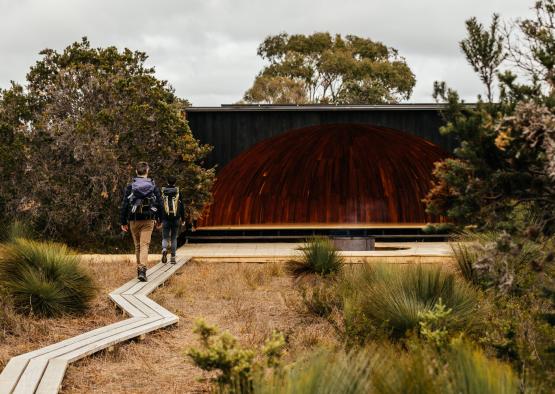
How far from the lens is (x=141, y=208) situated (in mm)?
10125

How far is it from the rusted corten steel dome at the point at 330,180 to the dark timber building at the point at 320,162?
0.02m

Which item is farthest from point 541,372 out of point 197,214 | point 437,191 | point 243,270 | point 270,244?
point 270,244

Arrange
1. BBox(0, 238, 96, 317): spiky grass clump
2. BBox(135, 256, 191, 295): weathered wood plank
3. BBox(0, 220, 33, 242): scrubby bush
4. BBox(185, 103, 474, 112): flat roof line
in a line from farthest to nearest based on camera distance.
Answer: BBox(185, 103, 474, 112): flat roof line, BBox(0, 220, 33, 242): scrubby bush, BBox(135, 256, 191, 295): weathered wood plank, BBox(0, 238, 96, 317): spiky grass clump

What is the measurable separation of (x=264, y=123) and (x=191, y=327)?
8783 millimetres

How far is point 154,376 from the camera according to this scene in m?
6.05

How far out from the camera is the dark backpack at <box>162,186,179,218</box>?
11859mm

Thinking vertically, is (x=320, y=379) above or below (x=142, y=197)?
below

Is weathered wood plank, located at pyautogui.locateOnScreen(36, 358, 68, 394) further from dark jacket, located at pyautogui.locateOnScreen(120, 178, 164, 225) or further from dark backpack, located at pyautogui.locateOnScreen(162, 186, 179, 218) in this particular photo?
dark backpack, located at pyautogui.locateOnScreen(162, 186, 179, 218)

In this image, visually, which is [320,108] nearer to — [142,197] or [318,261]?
[318,261]

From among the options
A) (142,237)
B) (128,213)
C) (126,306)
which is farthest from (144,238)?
(126,306)

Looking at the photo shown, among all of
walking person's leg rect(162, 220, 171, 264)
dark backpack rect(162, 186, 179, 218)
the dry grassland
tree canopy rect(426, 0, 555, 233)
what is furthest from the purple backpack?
tree canopy rect(426, 0, 555, 233)

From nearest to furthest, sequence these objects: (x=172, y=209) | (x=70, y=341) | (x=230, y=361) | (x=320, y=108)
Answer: (x=230, y=361)
(x=70, y=341)
(x=172, y=209)
(x=320, y=108)

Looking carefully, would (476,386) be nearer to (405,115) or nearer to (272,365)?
(272,365)

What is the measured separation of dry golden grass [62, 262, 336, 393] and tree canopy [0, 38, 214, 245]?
10.2ft
